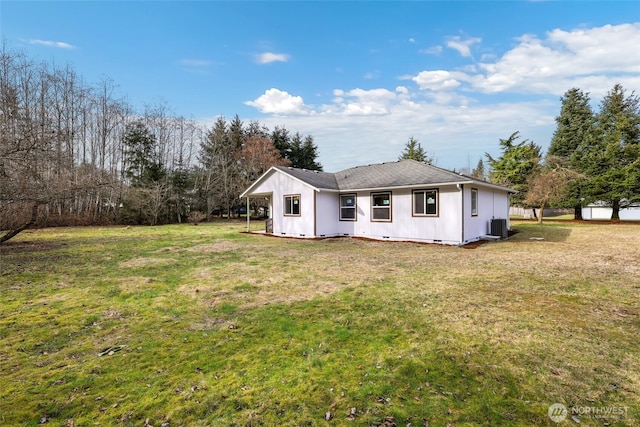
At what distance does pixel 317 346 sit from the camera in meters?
3.48

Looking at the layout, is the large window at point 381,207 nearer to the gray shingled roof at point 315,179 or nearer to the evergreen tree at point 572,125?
the gray shingled roof at point 315,179

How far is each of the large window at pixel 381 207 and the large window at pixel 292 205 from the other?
3.88 metres

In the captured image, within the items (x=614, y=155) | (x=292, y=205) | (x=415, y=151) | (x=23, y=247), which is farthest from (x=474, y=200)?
(x=415, y=151)

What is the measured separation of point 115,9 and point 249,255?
981 cm

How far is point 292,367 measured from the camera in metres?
3.03

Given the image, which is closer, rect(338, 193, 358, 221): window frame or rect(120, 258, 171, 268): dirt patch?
rect(120, 258, 171, 268): dirt patch

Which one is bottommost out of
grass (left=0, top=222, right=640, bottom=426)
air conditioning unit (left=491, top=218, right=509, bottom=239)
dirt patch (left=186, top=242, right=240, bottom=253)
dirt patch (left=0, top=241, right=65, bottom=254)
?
grass (left=0, top=222, right=640, bottom=426)

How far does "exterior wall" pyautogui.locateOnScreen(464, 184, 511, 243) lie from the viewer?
1195cm

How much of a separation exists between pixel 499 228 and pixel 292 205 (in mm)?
10063

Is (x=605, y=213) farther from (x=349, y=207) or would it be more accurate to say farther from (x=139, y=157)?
(x=139, y=157)

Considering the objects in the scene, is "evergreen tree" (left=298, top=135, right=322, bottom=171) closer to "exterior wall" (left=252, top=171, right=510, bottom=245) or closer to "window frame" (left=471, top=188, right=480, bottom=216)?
"exterior wall" (left=252, top=171, right=510, bottom=245)

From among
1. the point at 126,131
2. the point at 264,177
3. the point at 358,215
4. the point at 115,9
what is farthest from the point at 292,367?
the point at 126,131

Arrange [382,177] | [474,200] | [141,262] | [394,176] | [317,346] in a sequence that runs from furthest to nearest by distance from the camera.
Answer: [382,177], [394,176], [474,200], [141,262], [317,346]

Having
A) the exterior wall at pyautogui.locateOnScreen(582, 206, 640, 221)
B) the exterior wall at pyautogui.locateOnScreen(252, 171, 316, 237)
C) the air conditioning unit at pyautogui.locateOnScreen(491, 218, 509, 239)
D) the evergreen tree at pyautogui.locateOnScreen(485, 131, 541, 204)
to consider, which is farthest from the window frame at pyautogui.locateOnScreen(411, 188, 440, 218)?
the exterior wall at pyautogui.locateOnScreen(582, 206, 640, 221)
